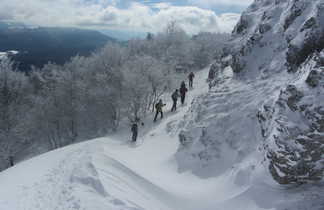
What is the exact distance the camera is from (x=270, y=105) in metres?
8.55

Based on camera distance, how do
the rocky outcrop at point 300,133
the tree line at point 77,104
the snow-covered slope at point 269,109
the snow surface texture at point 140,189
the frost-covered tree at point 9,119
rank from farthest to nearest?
the frost-covered tree at point 9,119
the tree line at point 77,104
the snow surface texture at point 140,189
the snow-covered slope at point 269,109
the rocky outcrop at point 300,133

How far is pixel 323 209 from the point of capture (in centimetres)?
608

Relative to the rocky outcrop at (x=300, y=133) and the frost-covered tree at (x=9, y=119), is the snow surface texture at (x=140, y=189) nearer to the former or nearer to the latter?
the rocky outcrop at (x=300, y=133)

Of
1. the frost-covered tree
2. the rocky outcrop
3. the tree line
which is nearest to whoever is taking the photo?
the rocky outcrop

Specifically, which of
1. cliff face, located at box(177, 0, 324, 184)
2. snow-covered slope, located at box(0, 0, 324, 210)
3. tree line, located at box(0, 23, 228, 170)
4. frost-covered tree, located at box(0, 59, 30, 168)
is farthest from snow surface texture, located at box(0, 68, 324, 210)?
frost-covered tree, located at box(0, 59, 30, 168)

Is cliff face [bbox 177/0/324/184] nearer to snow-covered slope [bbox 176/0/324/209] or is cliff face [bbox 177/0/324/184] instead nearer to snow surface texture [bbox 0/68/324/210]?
snow-covered slope [bbox 176/0/324/209]

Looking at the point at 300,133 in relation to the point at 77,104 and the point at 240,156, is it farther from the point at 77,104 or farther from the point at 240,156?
the point at 77,104

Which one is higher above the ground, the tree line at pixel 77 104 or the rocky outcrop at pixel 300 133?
the rocky outcrop at pixel 300 133

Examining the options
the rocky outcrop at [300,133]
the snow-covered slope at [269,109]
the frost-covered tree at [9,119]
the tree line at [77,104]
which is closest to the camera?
the rocky outcrop at [300,133]

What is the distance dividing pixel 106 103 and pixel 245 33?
19.6 m

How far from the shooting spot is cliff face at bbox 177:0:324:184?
668 centimetres

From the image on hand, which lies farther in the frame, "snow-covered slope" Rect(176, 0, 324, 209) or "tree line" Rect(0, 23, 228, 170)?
"tree line" Rect(0, 23, 228, 170)

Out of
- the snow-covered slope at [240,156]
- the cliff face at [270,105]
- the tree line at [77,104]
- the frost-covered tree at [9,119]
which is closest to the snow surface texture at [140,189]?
the snow-covered slope at [240,156]

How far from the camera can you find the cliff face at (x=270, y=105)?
6676 mm
